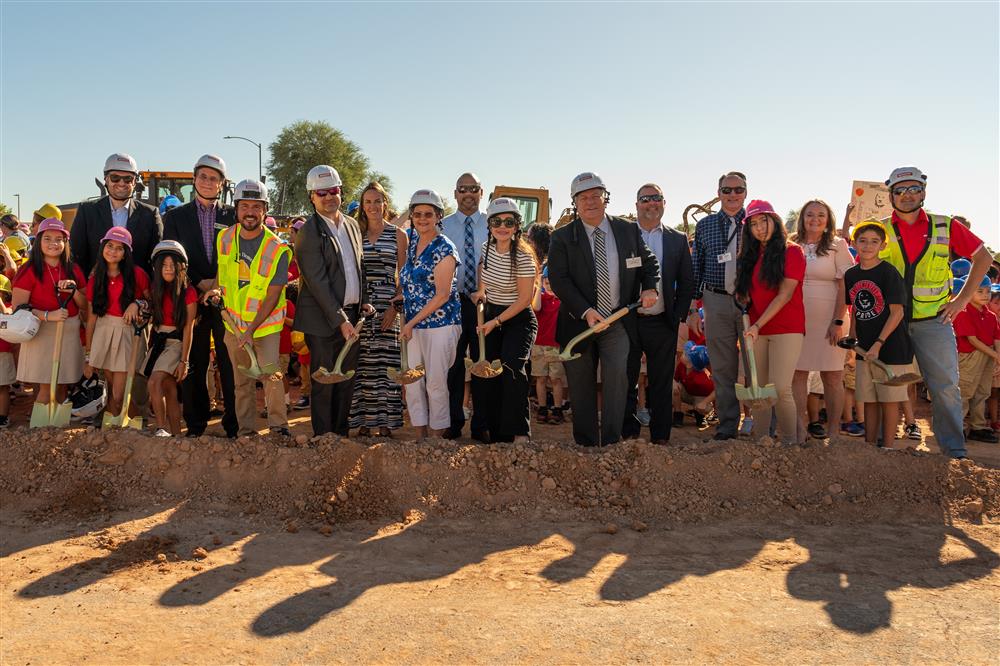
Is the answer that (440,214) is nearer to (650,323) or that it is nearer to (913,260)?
(650,323)

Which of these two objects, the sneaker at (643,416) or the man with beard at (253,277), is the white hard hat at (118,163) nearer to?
the man with beard at (253,277)

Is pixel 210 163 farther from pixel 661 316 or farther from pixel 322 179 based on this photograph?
pixel 661 316

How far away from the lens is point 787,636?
307 centimetres

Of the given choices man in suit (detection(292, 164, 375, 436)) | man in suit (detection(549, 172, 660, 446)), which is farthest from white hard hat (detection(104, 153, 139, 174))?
man in suit (detection(549, 172, 660, 446))

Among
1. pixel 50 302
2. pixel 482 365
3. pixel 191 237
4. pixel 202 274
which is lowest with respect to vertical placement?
pixel 482 365

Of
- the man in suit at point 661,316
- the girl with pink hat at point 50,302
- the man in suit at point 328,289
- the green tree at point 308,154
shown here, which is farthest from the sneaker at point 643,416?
the green tree at point 308,154

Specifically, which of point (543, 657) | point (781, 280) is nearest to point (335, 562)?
point (543, 657)

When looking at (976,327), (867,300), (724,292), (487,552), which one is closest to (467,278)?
(724,292)

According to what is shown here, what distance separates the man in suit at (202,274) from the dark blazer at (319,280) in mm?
807

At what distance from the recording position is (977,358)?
23.4ft

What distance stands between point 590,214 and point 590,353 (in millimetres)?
963

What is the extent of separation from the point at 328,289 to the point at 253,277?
1.88 feet

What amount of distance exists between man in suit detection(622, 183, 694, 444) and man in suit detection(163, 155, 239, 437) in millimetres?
3067

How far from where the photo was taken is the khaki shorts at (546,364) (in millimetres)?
7246
